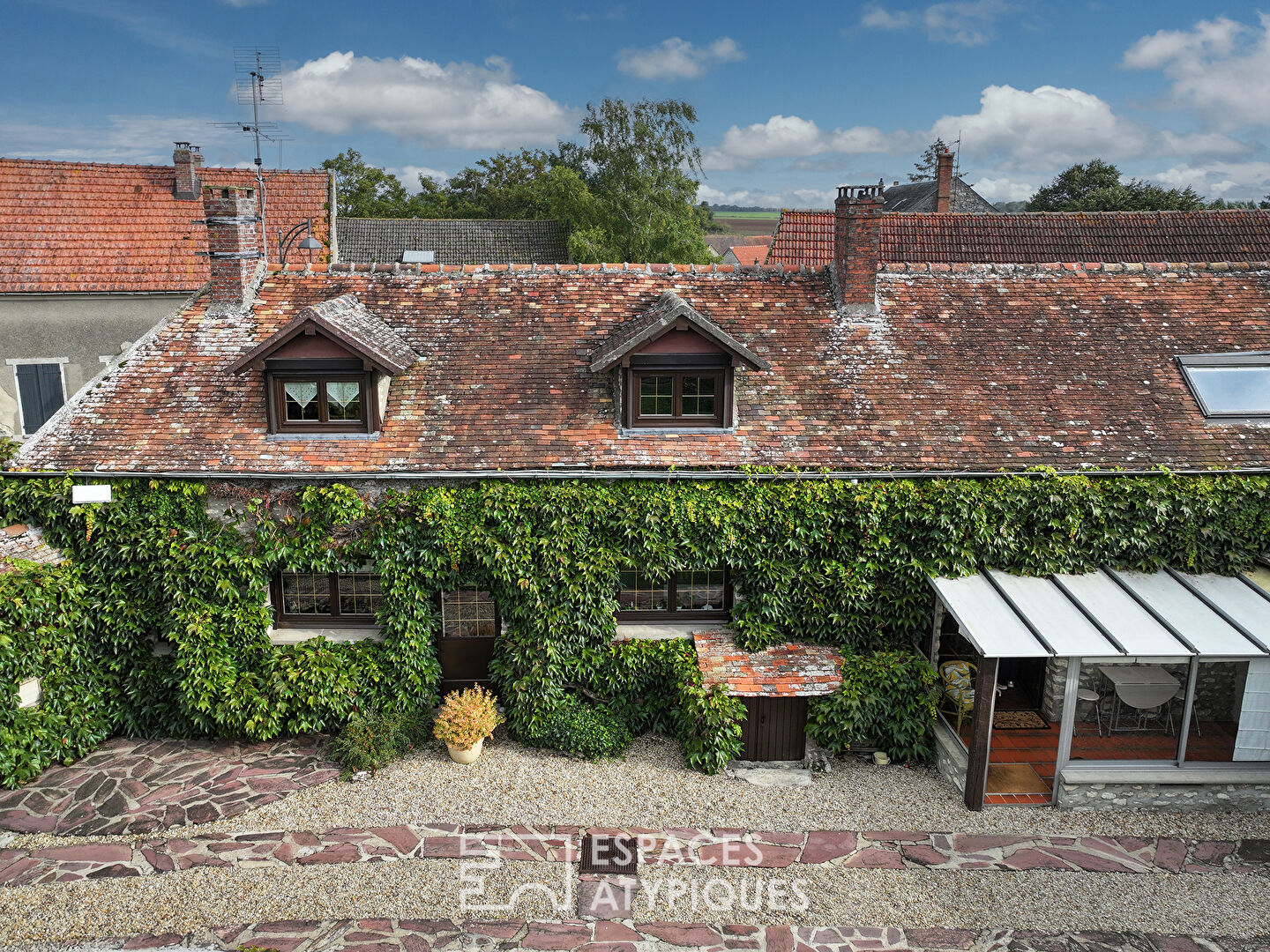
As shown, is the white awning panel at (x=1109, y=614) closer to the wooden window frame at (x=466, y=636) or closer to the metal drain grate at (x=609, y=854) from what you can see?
the metal drain grate at (x=609, y=854)

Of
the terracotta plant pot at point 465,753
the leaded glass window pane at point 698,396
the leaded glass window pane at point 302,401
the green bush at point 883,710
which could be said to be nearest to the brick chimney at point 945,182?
the leaded glass window pane at point 698,396

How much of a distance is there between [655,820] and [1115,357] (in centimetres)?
1272

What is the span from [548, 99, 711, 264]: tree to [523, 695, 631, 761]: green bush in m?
24.0

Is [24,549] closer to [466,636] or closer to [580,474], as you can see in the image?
[466,636]

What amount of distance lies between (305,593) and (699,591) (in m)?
7.21

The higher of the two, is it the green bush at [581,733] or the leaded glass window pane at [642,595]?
the leaded glass window pane at [642,595]

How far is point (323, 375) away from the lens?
15.7 m

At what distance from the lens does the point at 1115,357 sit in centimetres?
1734

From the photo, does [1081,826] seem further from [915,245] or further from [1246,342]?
[915,245]

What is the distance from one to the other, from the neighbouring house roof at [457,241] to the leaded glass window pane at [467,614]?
31.4 metres

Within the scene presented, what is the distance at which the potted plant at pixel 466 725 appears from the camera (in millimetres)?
14344

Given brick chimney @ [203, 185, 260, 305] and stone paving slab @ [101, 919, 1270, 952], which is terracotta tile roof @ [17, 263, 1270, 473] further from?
stone paving slab @ [101, 919, 1270, 952]

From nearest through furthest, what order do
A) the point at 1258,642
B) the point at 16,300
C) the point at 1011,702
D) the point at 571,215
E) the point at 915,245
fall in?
the point at 1258,642
the point at 1011,702
the point at 16,300
the point at 915,245
the point at 571,215

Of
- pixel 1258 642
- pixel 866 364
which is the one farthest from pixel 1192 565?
pixel 866 364
